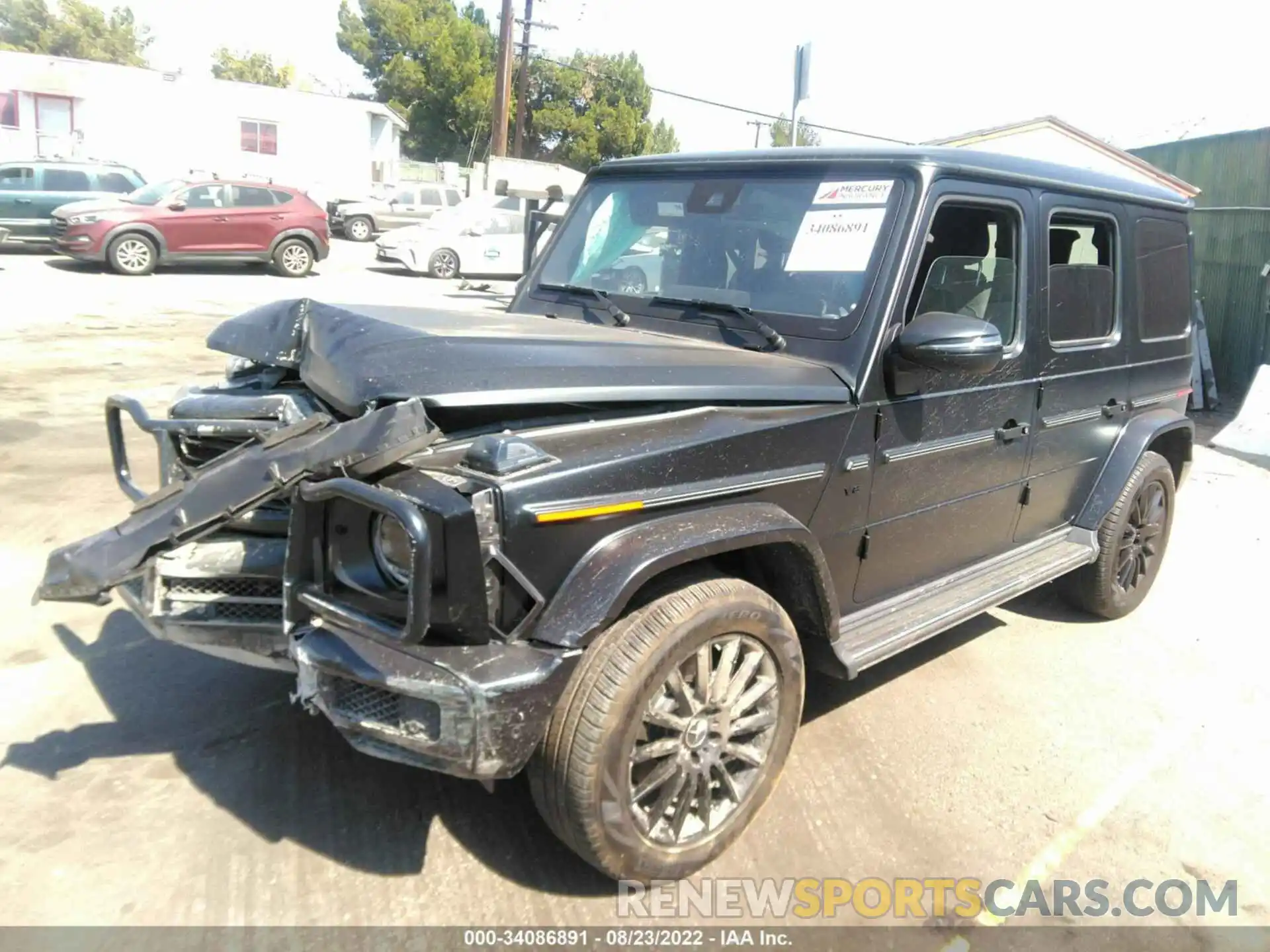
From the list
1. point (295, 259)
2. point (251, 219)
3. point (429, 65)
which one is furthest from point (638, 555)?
point (429, 65)

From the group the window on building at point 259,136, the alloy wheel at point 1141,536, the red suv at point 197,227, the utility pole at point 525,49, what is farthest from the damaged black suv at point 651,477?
the utility pole at point 525,49

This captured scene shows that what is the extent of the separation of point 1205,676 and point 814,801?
2347mm

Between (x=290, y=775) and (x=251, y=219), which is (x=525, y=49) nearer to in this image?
(x=251, y=219)

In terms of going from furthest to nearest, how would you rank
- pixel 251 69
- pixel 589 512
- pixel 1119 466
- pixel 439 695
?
pixel 251 69
pixel 1119 466
pixel 589 512
pixel 439 695

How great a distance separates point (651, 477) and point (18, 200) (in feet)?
66.8

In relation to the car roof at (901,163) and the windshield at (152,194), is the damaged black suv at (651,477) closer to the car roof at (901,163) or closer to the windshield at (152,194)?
the car roof at (901,163)

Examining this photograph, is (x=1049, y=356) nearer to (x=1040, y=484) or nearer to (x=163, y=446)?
(x=1040, y=484)

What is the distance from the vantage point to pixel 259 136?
3048cm

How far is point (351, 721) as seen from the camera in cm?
238

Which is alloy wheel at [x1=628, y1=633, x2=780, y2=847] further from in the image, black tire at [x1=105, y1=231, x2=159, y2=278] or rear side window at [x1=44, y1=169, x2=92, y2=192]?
rear side window at [x1=44, y1=169, x2=92, y2=192]

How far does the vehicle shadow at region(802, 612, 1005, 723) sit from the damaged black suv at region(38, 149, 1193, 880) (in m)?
0.59

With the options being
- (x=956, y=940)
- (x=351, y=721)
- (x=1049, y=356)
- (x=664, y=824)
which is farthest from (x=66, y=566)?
(x=1049, y=356)

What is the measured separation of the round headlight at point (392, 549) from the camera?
2.44 metres

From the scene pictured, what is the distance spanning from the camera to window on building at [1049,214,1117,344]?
13.5 feet
